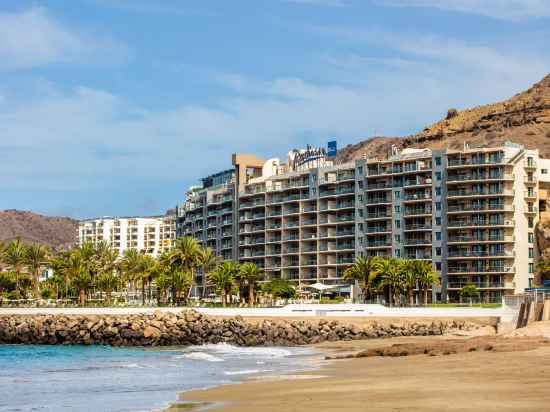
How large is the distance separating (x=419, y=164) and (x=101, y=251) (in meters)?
59.7

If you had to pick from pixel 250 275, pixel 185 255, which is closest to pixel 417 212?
pixel 250 275

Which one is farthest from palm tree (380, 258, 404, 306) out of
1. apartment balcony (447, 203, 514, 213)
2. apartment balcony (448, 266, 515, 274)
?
apartment balcony (447, 203, 514, 213)

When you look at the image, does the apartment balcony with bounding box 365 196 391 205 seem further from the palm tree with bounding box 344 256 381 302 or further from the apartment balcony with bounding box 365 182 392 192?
the palm tree with bounding box 344 256 381 302

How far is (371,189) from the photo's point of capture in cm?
14862

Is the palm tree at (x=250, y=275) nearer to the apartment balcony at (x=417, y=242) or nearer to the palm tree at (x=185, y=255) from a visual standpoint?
the palm tree at (x=185, y=255)

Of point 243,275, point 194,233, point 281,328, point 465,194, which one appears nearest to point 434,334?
point 281,328

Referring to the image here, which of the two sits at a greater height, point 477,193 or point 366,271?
point 477,193

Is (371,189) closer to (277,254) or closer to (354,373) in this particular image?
(277,254)

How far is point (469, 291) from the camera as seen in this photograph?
13075 cm

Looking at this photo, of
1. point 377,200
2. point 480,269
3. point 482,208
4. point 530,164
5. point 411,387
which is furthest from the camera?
point 377,200

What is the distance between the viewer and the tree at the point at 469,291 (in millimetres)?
131000

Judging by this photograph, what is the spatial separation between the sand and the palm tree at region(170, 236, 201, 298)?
8356 cm

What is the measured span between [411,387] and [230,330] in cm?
5788

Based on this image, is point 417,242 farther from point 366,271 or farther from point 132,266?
point 132,266
